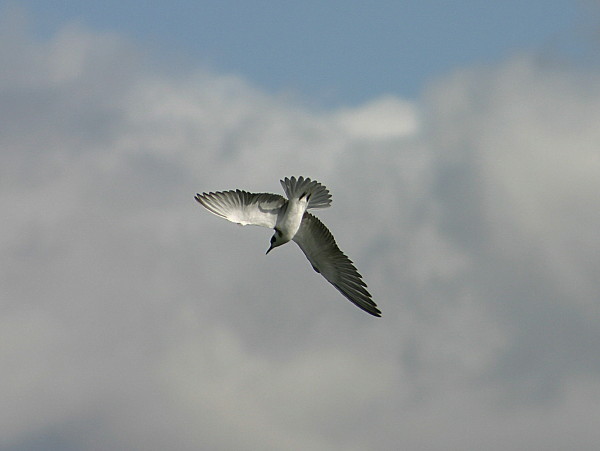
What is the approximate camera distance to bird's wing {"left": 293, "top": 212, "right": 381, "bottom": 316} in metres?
23.3

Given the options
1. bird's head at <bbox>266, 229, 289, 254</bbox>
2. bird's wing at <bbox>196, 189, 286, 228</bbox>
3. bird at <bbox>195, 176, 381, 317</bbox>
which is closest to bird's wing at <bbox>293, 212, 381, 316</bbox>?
bird at <bbox>195, 176, 381, 317</bbox>

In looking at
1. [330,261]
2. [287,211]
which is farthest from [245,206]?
[330,261]

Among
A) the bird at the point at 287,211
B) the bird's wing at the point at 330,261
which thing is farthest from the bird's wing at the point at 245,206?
the bird's wing at the point at 330,261

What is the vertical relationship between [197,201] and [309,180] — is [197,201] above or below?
below

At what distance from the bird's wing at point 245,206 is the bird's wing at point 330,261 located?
120 cm

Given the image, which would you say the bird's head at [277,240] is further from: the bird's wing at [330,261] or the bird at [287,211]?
the bird's wing at [330,261]

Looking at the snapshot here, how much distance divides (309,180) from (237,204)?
76.0 inches

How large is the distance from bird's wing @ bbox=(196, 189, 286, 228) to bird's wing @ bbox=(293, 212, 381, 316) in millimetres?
1201

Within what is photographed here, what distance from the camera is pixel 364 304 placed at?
23.2m

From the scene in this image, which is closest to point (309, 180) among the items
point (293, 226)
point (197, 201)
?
point (293, 226)

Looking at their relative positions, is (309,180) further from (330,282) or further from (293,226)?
(330,282)

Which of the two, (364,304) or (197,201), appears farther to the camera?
(364,304)

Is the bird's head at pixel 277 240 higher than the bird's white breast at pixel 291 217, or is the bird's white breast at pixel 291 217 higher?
the bird's white breast at pixel 291 217

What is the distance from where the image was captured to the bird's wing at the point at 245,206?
855 inches
